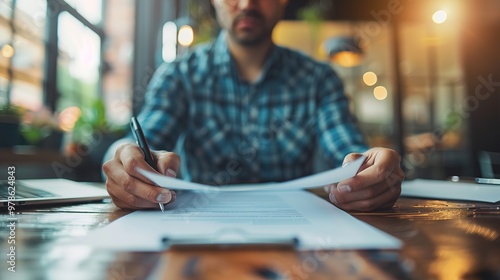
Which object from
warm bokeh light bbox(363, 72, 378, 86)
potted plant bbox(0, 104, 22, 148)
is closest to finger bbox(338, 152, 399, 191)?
potted plant bbox(0, 104, 22, 148)

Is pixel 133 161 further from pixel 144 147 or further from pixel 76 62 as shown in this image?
pixel 76 62

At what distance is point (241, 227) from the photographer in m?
0.33

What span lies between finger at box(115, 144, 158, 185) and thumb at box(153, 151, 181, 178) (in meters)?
0.02

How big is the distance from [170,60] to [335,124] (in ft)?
5.59

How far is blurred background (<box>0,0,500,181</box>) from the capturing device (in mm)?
1704

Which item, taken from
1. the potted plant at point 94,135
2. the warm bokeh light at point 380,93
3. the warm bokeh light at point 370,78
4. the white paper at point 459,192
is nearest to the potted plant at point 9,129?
the potted plant at point 94,135

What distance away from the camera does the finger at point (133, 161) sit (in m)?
0.44

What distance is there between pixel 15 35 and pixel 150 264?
6.47 feet

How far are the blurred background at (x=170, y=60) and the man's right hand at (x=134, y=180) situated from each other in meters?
0.54

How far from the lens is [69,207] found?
49cm

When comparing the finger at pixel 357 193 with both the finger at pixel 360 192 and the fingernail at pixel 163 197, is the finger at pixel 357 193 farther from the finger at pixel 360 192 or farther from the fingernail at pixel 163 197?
the fingernail at pixel 163 197

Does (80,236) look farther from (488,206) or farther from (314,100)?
(314,100)

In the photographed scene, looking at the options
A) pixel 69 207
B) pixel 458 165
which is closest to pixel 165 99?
pixel 69 207

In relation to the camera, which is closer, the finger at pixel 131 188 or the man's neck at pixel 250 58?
the finger at pixel 131 188
